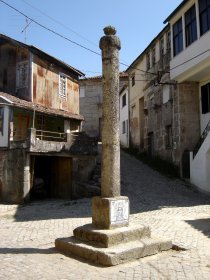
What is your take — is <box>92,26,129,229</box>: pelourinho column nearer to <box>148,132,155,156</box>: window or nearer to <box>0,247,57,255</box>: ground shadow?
<box>0,247,57,255</box>: ground shadow

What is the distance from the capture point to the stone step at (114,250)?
5.92m

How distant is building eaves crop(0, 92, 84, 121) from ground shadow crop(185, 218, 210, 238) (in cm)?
1119

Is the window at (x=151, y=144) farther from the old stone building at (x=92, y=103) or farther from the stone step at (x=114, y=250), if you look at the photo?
the stone step at (x=114, y=250)

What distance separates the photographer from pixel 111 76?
745 centimetres

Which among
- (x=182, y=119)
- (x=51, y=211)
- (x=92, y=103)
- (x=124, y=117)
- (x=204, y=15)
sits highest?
(x=204, y=15)

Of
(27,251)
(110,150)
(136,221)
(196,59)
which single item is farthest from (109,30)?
(196,59)

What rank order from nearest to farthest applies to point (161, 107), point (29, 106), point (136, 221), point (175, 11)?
point (136, 221) → point (175, 11) → point (29, 106) → point (161, 107)

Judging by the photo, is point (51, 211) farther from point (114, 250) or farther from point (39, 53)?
point (39, 53)

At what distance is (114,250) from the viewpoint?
6098 millimetres

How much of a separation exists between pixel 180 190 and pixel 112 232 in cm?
956

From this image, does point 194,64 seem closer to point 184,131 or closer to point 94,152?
point 184,131

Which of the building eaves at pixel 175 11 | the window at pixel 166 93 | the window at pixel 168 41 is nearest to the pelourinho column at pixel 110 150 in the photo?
the building eaves at pixel 175 11

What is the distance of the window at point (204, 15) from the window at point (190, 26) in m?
0.58

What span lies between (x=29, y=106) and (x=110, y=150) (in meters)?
11.9
